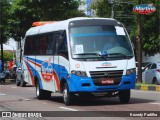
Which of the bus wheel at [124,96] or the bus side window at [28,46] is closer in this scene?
the bus wheel at [124,96]

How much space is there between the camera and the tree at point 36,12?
43594mm

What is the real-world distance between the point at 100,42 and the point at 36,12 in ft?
96.6

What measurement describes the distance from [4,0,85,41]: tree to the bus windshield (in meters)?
27.1

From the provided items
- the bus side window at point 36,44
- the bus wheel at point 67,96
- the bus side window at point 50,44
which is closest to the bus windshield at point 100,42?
the bus wheel at point 67,96

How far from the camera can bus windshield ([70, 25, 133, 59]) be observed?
50.3 ft

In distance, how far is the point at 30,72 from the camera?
20.7 meters

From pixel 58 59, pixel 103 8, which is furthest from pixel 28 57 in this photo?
pixel 103 8

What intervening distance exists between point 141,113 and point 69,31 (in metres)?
4.44

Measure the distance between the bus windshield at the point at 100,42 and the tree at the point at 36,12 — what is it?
89.0ft

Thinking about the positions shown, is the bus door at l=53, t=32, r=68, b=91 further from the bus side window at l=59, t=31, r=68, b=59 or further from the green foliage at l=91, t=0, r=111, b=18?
the green foliage at l=91, t=0, r=111, b=18

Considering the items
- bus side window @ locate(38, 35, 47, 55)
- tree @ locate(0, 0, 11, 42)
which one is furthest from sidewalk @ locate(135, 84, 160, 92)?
tree @ locate(0, 0, 11, 42)

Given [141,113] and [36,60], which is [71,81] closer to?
[141,113]

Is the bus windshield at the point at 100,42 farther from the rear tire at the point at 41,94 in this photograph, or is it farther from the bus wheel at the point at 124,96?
the rear tire at the point at 41,94

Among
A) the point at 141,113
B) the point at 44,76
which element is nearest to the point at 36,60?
the point at 44,76
